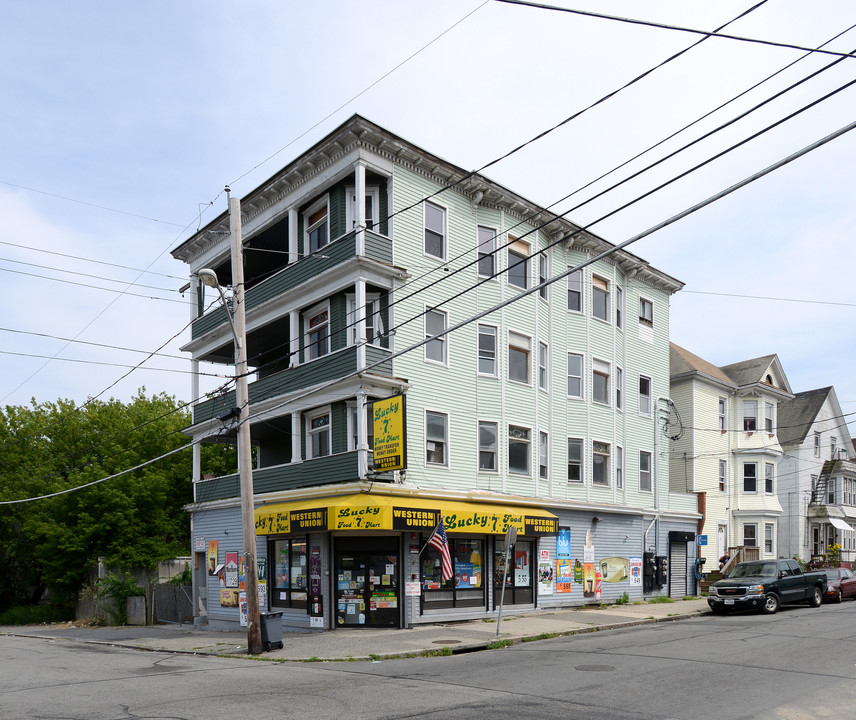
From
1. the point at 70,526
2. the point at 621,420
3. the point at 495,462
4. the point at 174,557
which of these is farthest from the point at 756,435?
the point at 70,526

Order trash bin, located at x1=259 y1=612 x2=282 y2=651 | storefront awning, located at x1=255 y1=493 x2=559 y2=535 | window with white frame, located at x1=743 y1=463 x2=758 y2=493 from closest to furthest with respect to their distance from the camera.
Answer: trash bin, located at x1=259 y1=612 x2=282 y2=651, storefront awning, located at x1=255 y1=493 x2=559 y2=535, window with white frame, located at x1=743 y1=463 x2=758 y2=493

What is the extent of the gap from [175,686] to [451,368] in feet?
44.1

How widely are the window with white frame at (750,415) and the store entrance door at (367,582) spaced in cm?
2906

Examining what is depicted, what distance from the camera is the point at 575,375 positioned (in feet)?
96.0

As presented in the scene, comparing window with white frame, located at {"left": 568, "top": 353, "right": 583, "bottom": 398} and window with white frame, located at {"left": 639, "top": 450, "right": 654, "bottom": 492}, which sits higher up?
window with white frame, located at {"left": 568, "top": 353, "right": 583, "bottom": 398}

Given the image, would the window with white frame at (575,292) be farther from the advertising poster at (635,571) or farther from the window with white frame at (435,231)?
the advertising poster at (635,571)

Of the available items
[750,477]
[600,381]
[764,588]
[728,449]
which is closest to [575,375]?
[600,381]

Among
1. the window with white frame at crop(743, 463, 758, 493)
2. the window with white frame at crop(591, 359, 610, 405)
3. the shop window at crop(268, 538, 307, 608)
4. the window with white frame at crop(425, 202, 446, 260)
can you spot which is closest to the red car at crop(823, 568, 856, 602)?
the window with white frame at crop(591, 359, 610, 405)

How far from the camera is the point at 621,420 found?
102 ft

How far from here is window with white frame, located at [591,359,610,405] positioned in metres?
30.0

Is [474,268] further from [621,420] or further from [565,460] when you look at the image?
[621,420]

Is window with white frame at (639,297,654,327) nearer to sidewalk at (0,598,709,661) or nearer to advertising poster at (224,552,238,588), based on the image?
sidewalk at (0,598,709,661)

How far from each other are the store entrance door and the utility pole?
12.1ft

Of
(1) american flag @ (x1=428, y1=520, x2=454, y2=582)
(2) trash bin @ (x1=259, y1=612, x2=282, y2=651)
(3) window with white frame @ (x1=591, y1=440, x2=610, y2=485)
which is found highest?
(3) window with white frame @ (x1=591, y1=440, x2=610, y2=485)
